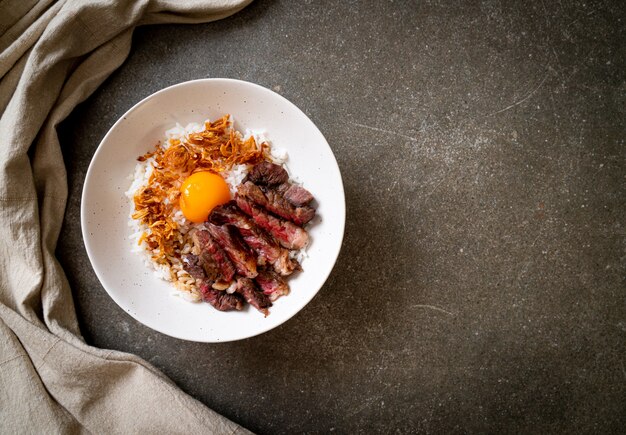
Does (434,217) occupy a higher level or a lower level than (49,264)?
lower

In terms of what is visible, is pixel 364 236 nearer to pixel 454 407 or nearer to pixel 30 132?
pixel 454 407

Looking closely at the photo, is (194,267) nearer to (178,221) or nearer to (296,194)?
(178,221)

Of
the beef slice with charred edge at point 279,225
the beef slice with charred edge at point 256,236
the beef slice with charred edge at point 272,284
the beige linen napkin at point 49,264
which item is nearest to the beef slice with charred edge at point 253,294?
the beef slice with charred edge at point 272,284

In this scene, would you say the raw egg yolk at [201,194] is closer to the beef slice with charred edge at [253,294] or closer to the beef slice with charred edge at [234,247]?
the beef slice with charred edge at [234,247]

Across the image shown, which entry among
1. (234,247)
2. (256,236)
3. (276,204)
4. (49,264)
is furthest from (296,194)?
(49,264)

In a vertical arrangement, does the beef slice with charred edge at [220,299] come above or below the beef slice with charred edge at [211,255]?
below

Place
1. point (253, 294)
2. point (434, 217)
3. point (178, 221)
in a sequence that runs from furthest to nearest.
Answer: point (434, 217)
point (178, 221)
point (253, 294)

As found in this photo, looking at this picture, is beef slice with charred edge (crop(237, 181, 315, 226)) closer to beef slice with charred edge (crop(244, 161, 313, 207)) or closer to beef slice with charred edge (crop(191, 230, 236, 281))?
beef slice with charred edge (crop(244, 161, 313, 207))
